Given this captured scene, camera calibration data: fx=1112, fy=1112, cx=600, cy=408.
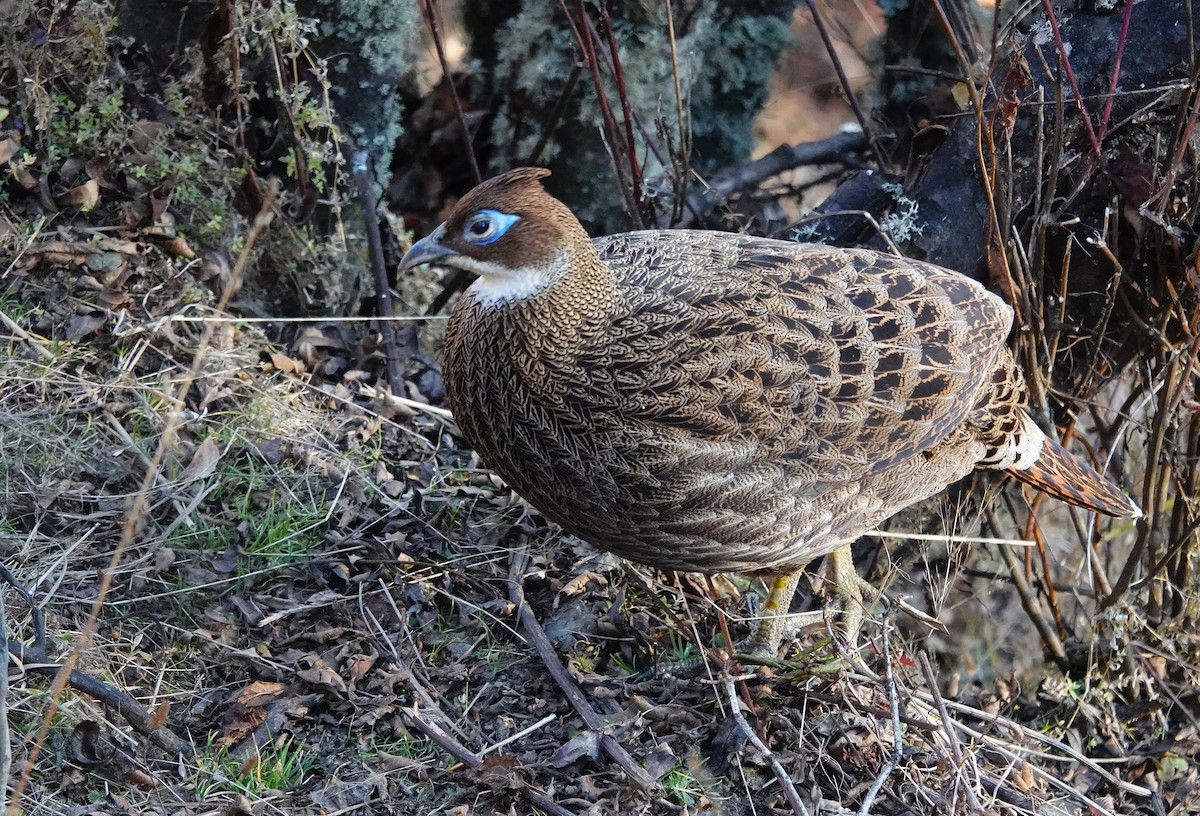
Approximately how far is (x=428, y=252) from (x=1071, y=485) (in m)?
2.49

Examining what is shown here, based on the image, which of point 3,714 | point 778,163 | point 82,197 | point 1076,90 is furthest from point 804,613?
point 82,197

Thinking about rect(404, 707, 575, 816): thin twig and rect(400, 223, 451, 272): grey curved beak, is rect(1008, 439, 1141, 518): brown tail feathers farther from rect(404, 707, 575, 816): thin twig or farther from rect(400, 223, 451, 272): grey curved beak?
rect(400, 223, 451, 272): grey curved beak

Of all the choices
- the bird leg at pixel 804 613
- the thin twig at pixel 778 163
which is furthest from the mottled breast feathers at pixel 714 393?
the thin twig at pixel 778 163

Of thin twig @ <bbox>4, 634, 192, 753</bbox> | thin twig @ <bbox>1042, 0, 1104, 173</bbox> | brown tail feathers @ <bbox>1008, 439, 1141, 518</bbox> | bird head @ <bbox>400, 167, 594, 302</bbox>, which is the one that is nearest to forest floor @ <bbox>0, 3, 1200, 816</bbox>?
thin twig @ <bbox>4, 634, 192, 753</bbox>

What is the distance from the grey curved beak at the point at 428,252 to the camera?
3.49m

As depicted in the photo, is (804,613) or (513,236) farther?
(804,613)

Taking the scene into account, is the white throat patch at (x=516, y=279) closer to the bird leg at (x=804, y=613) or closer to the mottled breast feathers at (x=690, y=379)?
the mottled breast feathers at (x=690, y=379)

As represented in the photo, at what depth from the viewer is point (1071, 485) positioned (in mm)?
4113

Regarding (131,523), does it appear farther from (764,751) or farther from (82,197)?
(82,197)

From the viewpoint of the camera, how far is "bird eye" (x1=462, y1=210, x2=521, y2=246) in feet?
11.2

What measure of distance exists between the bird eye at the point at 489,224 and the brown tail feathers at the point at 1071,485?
2080mm

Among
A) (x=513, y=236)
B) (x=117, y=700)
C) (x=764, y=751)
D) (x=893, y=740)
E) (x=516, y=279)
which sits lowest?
(x=893, y=740)

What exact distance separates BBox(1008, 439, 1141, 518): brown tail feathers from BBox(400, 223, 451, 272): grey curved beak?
2.22m

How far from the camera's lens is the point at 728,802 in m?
3.37
